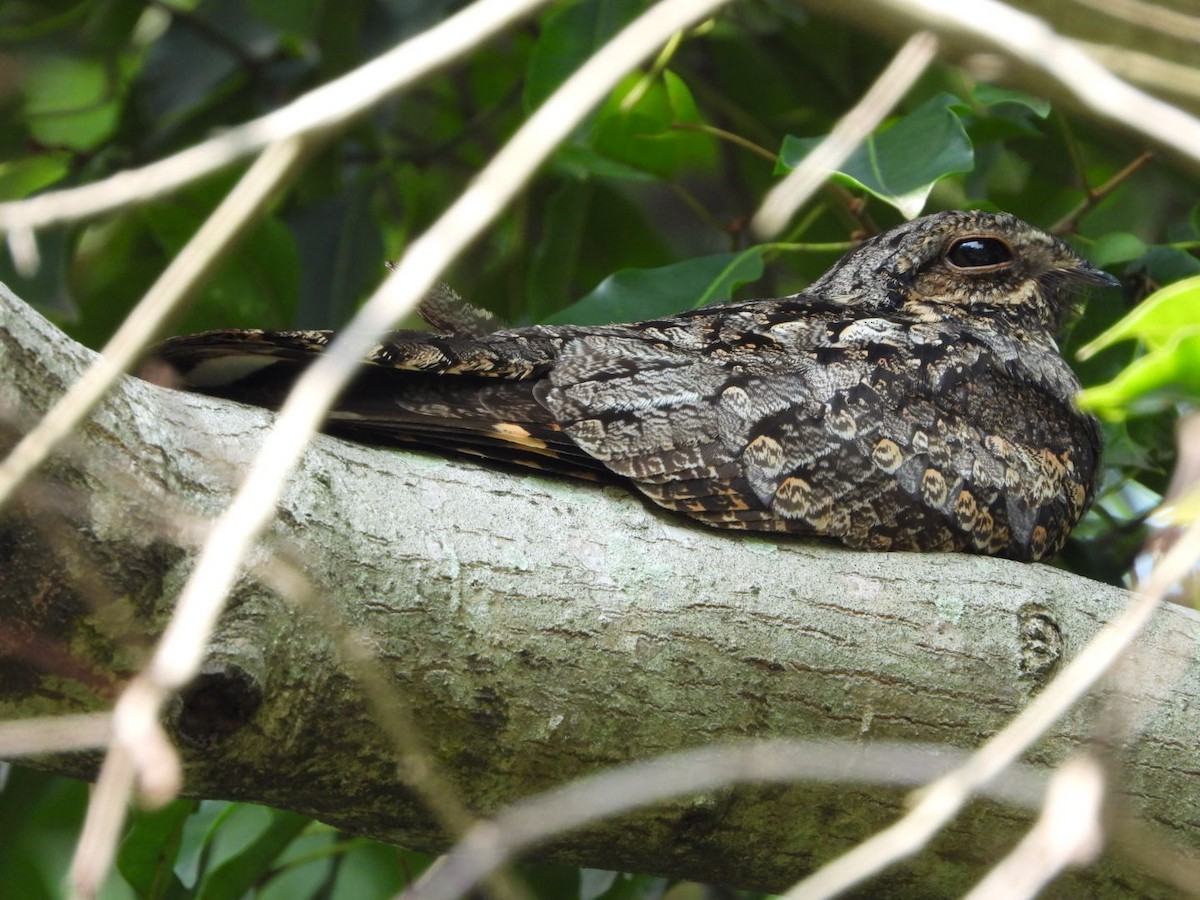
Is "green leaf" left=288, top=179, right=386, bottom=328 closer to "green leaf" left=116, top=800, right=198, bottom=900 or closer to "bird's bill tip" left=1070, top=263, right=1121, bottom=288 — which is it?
"green leaf" left=116, top=800, right=198, bottom=900

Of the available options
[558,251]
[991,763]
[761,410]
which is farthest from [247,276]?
[991,763]

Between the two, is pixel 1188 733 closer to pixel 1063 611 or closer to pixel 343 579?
pixel 1063 611

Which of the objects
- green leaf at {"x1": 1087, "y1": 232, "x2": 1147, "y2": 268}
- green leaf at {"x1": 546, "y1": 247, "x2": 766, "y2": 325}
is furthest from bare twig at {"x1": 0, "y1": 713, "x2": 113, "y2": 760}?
green leaf at {"x1": 1087, "y1": 232, "x2": 1147, "y2": 268}

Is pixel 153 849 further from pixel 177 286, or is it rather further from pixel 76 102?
pixel 76 102

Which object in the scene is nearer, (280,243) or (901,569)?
(901,569)

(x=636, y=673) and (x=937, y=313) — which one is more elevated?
(x=937, y=313)

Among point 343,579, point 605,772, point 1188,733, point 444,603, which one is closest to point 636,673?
point 605,772
